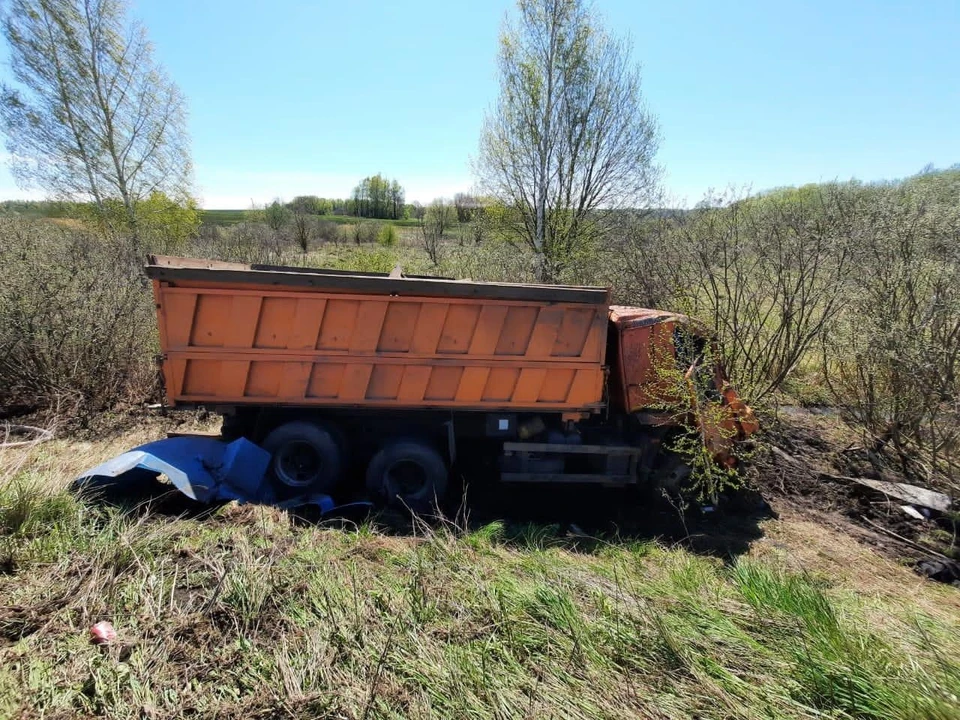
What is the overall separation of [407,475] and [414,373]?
1.16 meters

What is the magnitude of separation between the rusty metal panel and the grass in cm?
161

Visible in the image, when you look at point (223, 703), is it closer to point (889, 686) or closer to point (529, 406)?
point (889, 686)

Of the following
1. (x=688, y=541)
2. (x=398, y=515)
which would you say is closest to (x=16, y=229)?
(x=398, y=515)

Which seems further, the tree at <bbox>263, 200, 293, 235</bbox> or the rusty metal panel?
the tree at <bbox>263, 200, 293, 235</bbox>

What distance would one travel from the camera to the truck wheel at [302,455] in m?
5.12

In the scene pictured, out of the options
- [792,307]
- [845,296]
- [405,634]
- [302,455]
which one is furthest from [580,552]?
[792,307]

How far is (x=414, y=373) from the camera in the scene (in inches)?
201

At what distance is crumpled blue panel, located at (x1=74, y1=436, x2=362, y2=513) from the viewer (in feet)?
13.4

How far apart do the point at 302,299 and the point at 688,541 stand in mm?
4685

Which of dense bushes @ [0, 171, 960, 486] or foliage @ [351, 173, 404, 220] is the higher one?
foliage @ [351, 173, 404, 220]

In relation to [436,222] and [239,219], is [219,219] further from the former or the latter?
[436,222]

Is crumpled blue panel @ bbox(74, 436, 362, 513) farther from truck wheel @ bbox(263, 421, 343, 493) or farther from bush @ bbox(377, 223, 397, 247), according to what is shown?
bush @ bbox(377, 223, 397, 247)

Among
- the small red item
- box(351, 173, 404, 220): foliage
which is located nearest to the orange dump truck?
the small red item

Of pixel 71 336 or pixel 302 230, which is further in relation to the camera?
pixel 302 230
